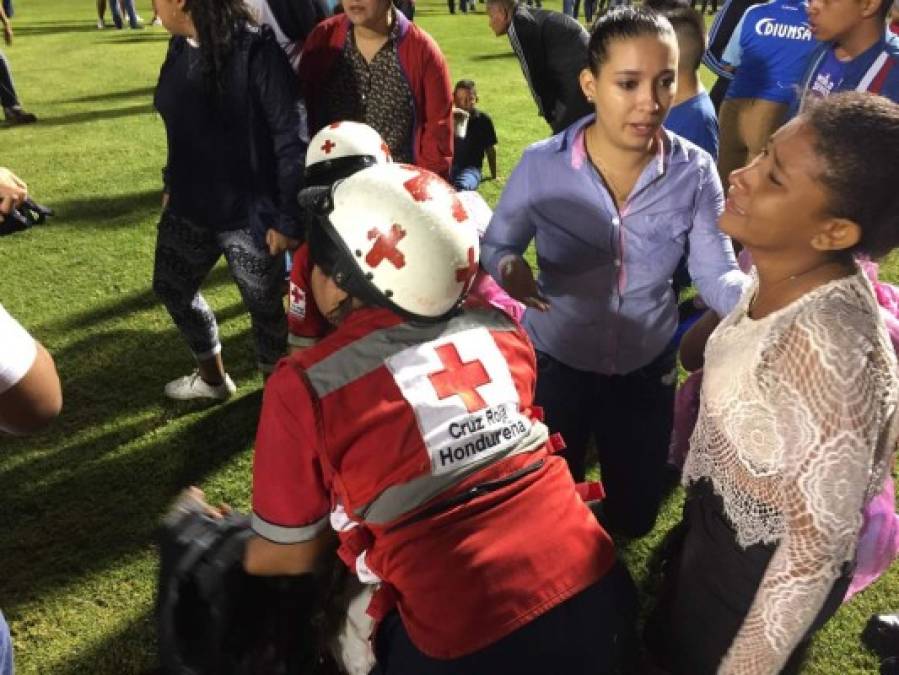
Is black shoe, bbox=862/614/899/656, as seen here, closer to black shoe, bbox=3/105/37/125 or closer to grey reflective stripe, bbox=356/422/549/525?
grey reflective stripe, bbox=356/422/549/525

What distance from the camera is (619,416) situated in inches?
112

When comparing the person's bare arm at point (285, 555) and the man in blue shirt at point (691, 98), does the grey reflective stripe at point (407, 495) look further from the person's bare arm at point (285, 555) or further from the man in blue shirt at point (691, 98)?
the man in blue shirt at point (691, 98)

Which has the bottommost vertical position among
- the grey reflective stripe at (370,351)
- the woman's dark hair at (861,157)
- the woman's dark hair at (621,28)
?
the grey reflective stripe at (370,351)

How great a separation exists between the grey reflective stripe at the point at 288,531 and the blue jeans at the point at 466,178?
4.44 m

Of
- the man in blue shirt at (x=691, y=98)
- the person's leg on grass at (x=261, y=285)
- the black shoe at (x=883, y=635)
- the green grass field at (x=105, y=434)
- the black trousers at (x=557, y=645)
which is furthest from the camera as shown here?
the man in blue shirt at (x=691, y=98)

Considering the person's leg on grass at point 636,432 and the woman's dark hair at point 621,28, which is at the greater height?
the woman's dark hair at point 621,28

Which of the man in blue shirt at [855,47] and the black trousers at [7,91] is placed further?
the black trousers at [7,91]

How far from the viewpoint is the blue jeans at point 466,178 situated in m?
5.94

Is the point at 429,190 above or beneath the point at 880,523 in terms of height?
above

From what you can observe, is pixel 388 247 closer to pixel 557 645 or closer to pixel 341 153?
pixel 557 645

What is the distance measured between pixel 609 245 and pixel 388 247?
1046 mm

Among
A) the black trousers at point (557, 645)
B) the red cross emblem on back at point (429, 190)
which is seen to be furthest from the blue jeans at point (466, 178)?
the black trousers at point (557, 645)

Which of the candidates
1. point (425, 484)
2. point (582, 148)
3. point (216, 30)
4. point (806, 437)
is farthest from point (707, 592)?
point (216, 30)

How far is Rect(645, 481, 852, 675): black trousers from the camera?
177 cm
